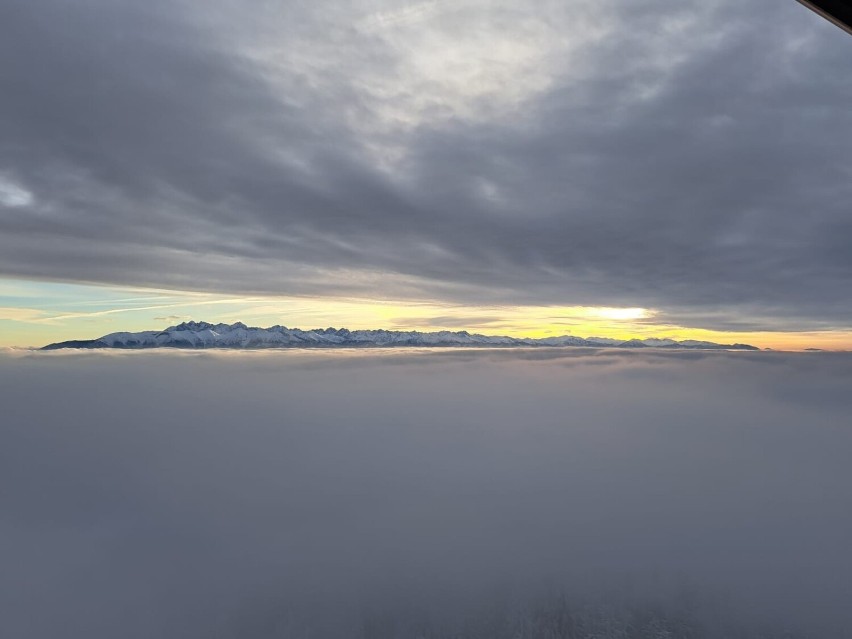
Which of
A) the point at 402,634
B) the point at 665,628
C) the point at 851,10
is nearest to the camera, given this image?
the point at 851,10

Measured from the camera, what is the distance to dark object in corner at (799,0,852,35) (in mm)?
3874

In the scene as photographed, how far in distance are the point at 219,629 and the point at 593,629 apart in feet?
522

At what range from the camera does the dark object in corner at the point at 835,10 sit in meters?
3.87

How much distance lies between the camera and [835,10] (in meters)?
3.94

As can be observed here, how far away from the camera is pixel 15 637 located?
196125mm

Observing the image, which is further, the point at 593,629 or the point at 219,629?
the point at 219,629

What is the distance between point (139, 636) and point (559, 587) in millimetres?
191793

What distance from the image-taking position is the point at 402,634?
15600cm

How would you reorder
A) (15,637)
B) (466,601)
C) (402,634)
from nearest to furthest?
(402,634) → (466,601) → (15,637)

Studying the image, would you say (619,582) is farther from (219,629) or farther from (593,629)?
(219,629)

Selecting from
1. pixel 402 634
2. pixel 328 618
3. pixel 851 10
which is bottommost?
pixel 328 618

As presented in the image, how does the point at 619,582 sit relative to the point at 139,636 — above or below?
above

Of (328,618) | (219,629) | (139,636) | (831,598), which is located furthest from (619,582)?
(139,636)

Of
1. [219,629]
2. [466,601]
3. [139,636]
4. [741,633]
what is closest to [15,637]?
[139,636]
